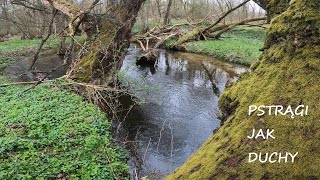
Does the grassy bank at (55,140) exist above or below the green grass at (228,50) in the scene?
below

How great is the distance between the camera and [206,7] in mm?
30594

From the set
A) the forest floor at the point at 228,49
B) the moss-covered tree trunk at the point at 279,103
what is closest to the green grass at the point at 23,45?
the forest floor at the point at 228,49

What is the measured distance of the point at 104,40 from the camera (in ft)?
37.9

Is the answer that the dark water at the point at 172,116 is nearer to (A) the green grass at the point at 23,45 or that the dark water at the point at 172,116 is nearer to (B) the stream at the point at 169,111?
(B) the stream at the point at 169,111

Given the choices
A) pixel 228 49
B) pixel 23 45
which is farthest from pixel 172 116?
pixel 23 45

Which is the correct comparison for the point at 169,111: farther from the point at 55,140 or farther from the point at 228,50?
the point at 228,50

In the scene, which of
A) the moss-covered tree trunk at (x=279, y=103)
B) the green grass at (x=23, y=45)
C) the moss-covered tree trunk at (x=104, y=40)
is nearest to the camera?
the moss-covered tree trunk at (x=279, y=103)

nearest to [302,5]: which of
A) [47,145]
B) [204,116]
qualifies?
[47,145]

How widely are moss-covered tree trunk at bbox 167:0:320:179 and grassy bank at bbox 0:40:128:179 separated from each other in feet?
8.63

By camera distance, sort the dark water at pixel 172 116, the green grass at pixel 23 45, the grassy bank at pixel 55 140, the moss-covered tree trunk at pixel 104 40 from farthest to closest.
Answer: the green grass at pixel 23 45
the moss-covered tree trunk at pixel 104 40
the dark water at pixel 172 116
the grassy bank at pixel 55 140

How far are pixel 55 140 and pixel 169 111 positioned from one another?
431cm

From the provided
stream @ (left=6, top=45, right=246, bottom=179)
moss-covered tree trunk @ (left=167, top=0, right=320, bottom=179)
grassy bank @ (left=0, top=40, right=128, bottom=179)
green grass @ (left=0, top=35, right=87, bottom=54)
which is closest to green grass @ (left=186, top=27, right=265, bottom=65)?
stream @ (left=6, top=45, right=246, bottom=179)

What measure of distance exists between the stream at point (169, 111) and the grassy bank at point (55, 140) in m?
0.57

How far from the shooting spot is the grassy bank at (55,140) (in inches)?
217
